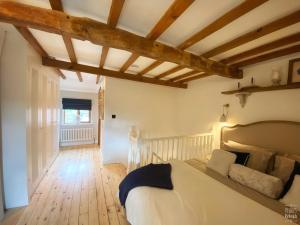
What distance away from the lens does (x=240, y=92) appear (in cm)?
269

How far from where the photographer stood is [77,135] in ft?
18.7

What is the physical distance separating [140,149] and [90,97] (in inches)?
167

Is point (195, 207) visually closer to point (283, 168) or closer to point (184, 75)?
point (283, 168)

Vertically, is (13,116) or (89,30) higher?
(89,30)

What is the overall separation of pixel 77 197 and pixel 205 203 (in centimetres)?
207

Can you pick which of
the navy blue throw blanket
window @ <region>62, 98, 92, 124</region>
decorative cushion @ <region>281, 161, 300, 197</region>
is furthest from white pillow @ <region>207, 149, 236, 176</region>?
window @ <region>62, 98, 92, 124</region>

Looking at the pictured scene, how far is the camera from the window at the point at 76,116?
582 cm

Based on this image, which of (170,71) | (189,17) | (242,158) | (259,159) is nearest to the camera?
(189,17)

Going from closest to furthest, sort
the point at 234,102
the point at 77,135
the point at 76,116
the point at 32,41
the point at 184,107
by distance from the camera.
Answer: the point at 32,41, the point at 234,102, the point at 184,107, the point at 77,135, the point at 76,116

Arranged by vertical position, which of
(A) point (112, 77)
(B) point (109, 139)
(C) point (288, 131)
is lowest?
(B) point (109, 139)

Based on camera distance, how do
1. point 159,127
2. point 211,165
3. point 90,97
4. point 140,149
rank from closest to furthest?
point 211,165 < point 140,149 < point 159,127 < point 90,97

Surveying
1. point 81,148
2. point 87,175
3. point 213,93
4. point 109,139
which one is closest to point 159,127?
point 109,139

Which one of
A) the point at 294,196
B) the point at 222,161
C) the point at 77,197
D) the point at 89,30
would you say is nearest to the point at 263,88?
the point at 222,161

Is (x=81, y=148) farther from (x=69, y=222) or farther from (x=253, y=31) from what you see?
(x=253, y=31)
